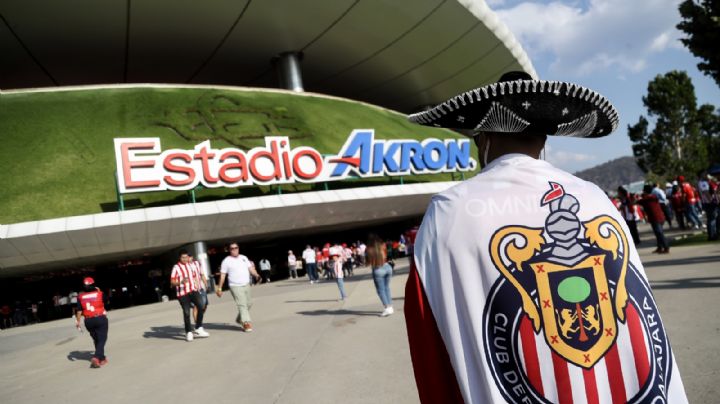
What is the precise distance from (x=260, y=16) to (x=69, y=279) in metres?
23.2

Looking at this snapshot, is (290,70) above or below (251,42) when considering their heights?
below

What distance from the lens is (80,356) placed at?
31.1 feet

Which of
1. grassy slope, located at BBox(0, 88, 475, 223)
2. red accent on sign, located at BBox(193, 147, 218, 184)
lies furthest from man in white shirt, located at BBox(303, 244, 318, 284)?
grassy slope, located at BBox(0, 88, 475, 223)

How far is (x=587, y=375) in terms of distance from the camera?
58.1 inches

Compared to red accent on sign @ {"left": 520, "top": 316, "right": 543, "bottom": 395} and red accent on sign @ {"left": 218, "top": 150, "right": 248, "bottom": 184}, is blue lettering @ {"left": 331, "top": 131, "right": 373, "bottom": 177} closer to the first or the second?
red accent on sign @ {"left": 218, "top": 150, "right": 248, "bottom": 184}

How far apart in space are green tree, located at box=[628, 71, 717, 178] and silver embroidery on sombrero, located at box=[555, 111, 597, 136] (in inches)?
2035

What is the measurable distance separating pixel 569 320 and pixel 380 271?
715 centimetres

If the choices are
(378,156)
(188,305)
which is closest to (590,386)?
(188,305)

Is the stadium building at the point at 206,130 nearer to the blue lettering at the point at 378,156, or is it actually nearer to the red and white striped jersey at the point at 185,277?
the blue lettering at the point at 378,156

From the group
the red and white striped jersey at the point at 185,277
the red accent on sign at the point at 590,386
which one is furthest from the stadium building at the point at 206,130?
the red accent on sign at the point at 590,386

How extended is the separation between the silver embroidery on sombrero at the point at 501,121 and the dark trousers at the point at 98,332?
8487 mm

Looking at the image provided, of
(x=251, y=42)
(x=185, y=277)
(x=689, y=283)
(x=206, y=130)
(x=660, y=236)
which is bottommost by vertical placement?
(x=689, y=283)

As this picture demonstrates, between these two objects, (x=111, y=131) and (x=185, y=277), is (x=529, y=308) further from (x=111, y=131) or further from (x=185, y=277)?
(x=111, y=131)

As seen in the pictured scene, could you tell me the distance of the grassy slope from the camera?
21.9 m
